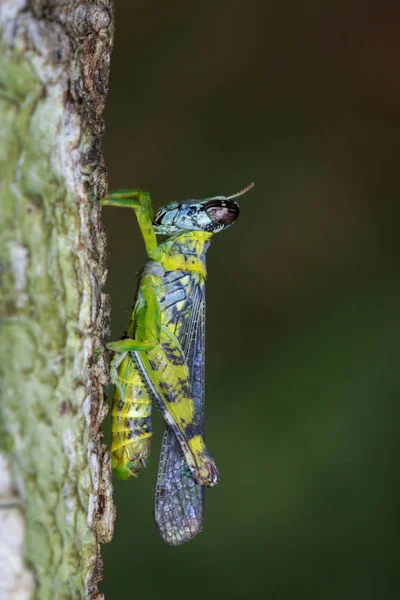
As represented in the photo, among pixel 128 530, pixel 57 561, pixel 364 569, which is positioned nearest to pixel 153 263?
pixel 57 561

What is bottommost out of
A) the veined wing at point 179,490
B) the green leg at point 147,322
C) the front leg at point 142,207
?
the veined wing at point 179,490

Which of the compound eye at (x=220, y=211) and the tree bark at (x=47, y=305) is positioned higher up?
the compound eye at (x=220, y=211)

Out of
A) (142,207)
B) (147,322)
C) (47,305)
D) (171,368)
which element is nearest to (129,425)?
(171,368)

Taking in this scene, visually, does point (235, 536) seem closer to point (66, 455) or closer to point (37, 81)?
point (66, 455)

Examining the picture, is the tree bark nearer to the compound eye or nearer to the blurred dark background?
the compound eye

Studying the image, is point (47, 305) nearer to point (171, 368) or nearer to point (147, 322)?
point (147, 322)

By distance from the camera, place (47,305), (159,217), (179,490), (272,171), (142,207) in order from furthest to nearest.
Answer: (272,171), (159,217), (179,490), (142,207), (47,305)

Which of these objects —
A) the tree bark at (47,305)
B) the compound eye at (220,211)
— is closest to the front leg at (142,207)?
the compound eye at (220,211)

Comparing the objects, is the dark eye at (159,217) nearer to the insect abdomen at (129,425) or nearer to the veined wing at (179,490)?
the veined wing at (179,490)
